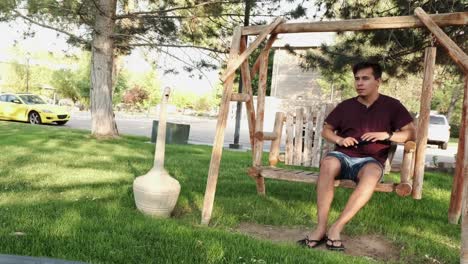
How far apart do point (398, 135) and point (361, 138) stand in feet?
1.01

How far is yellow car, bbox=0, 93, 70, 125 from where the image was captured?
19.4 metres

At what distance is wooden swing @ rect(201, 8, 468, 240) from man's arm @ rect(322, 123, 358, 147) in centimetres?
35

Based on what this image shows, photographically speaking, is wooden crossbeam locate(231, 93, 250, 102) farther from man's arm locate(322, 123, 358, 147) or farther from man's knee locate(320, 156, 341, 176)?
man's knee locate(320, 156, 341, 176)

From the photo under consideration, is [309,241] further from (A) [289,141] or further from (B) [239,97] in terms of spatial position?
(A) [289,141]

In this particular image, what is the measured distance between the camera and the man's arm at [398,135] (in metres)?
3.76

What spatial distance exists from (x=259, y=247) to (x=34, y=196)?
2721mm

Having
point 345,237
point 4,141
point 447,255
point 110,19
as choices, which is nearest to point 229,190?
point 345,237

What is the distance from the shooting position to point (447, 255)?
3457 mm

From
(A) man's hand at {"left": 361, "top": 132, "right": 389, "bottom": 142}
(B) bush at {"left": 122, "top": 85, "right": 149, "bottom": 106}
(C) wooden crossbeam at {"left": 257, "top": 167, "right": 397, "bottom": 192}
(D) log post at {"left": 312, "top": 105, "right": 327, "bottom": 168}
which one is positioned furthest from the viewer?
(B) bush at {"left": 122, "top": 85, "right": 149, "bottom": 106}

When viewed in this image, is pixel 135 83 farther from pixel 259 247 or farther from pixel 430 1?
pixel 259 247

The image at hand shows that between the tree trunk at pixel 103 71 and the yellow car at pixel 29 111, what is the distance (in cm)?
823

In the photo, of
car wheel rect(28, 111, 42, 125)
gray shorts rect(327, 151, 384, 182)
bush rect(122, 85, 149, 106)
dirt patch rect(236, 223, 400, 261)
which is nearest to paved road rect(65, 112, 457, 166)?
car wheel rect(28, 111, 42, 125)

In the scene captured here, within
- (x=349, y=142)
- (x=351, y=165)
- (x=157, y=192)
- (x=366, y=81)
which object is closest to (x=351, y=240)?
(x=351, y=165)

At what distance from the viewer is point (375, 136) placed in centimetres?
376
